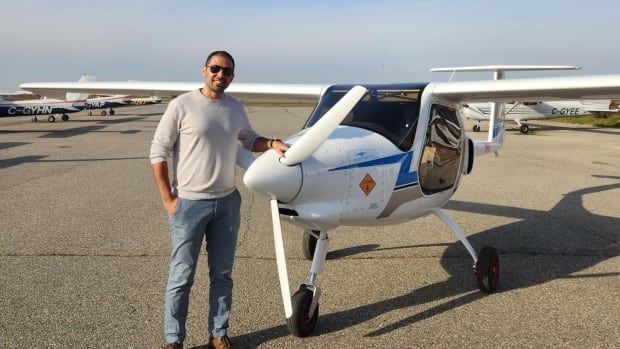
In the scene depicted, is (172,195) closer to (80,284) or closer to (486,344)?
(80,284)

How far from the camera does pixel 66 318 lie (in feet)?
11.6

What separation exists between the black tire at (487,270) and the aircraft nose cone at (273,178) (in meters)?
2.19

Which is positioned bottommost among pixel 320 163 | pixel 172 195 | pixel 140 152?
pixel 140 152

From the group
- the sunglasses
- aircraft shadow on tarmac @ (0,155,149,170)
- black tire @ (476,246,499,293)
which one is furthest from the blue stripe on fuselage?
aircraft shadow on tarmac @ (0,155,149,170)

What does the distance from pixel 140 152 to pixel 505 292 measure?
12.5 meters

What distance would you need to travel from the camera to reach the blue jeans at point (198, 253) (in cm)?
287

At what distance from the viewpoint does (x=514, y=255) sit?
5.27 meters

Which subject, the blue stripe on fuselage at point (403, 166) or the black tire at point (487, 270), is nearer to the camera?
the blue stripe on fuselage at point (403, 166)

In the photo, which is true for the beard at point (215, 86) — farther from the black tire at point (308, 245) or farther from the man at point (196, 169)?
the black tire at point (308, 245)

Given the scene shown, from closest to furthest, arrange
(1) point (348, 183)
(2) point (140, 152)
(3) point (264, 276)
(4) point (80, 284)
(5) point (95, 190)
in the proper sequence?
(1) point (348, 183)
(4) point (80, 284)
(3) point (264, 276)
(5) point (95, 190)
(2) point (140, 152)

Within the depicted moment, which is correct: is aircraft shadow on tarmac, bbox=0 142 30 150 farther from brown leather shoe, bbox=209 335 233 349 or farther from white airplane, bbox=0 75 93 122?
brown leather shoe, bbox=209 335 233 349

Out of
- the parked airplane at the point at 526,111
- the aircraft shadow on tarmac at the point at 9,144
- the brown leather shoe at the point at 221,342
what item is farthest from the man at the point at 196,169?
the parked airplane at the point at 526,111

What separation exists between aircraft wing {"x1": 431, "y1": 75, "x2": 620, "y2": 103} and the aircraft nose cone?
2109 millimetres

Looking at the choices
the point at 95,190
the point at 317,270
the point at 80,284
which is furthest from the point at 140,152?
the point at 317,270
